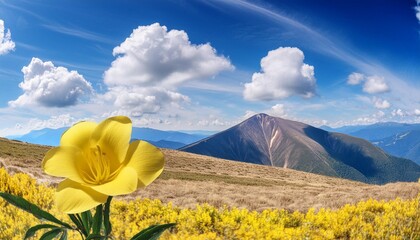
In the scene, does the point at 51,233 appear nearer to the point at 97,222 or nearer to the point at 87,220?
the point at 87,220

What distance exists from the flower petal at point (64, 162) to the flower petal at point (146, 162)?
0.34 m

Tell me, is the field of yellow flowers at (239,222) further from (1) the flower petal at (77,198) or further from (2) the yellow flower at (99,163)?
(1) the flower petal at (77,198)

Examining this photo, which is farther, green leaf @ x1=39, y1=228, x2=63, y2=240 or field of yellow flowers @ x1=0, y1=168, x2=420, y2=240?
field of yellow flowers @ x1=0, y1=168, x2=420, y2=240

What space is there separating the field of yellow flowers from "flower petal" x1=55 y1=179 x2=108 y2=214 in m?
5.35

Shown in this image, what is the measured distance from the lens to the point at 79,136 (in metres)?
2.46

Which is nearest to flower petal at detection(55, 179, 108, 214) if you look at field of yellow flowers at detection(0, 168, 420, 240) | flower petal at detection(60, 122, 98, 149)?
flower petal at detection(60, 122, 98, 149)

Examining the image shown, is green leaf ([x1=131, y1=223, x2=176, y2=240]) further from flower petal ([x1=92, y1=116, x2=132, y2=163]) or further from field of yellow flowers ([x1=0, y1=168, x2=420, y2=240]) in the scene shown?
field of yellow flowers ([x1=0, y1=168, x2=420, y2=240])

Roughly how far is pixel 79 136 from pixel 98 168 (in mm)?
338

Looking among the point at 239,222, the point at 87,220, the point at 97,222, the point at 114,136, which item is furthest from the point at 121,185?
the point at 239,222

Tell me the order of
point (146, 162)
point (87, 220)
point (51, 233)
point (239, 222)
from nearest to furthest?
point (146, 162), point (51, 233), point (87, 220), point (239, 222)

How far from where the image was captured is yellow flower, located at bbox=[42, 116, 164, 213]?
80.2 inches

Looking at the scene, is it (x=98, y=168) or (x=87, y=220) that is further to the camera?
(x=87, y=220)

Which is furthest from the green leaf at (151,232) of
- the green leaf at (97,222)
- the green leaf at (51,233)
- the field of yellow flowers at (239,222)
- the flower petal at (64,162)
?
the field of yellow flowers at (239,222)

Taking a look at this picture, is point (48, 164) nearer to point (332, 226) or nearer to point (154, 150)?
point (154, 150)
